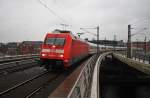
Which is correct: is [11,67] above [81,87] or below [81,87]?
below

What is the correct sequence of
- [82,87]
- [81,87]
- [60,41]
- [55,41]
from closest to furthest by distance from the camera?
[81,87] → [82,87] → [60,41] → [55,41]

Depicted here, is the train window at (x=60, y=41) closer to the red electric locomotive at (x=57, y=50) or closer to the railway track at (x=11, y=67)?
the red electric locomotive at (x=57, y=50)


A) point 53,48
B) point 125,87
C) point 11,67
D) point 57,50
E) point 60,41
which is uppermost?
point 60,41

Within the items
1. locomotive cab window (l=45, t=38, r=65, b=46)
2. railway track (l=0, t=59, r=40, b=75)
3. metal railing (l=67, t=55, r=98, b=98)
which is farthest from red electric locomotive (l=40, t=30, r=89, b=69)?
metal railing (l=67, t=55, r=98, b=98)

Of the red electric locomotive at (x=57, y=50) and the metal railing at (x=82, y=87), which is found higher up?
the red electric locomotive at (x=57, y=50)

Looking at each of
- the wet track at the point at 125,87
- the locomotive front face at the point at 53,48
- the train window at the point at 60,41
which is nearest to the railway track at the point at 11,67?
the locomotive front face at the point at 53,48

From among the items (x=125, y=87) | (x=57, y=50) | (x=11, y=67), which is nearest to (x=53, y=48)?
(x=57, y=50)

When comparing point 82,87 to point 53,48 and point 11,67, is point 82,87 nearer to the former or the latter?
point 53,48

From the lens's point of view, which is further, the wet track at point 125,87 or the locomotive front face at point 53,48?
the wet track at point 125,87

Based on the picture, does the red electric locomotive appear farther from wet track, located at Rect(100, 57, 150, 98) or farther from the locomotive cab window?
wet track, located at Rect(100, 57, 150, 98)

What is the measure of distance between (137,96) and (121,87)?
510cm

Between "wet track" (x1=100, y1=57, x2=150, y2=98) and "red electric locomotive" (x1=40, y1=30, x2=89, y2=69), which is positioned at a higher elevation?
"red electric locomotive" (x1=40, y1=30, x2=89, y2=69)

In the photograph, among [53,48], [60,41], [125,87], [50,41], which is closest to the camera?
[53,48]

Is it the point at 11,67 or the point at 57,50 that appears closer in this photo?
the point at 57,50
